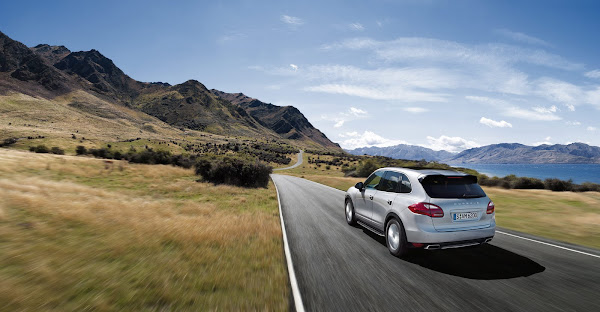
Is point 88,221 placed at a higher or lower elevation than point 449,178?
lower

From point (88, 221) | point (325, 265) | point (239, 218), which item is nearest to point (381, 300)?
point (325, 265)

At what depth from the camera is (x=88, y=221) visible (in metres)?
7.29

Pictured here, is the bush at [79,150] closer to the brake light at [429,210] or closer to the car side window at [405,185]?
the car side window at [405,185]

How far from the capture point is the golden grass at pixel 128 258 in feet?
12.1

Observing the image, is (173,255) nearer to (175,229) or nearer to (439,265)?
(175,229)

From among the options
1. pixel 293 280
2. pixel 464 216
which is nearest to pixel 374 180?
pixel 464 216

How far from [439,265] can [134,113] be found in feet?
715

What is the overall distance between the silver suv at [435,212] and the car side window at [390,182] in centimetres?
3

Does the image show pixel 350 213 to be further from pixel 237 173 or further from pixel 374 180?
pixel 237 173

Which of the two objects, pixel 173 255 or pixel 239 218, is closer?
pixel 173 255

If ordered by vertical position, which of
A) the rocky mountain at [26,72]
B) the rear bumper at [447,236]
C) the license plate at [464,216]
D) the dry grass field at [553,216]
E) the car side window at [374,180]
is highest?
the rocky mountain at [26,72]

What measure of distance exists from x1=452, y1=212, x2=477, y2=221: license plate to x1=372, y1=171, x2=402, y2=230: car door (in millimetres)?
1214

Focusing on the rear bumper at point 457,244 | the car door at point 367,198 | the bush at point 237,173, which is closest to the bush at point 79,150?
the bush at point 237,173

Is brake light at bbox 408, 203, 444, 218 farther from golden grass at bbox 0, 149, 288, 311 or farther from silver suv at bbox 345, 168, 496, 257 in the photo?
golden grass at bbox 0, 149, 288, 311
